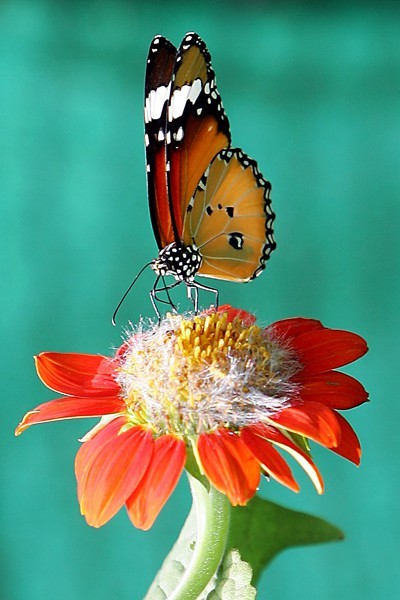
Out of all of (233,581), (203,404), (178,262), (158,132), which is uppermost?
(158,132)

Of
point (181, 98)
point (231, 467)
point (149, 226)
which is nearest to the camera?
point (231, 467)

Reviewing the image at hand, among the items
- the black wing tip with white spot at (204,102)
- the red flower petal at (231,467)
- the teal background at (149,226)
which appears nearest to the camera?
the red flower petal at (231,467)

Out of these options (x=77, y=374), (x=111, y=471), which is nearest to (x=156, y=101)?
(x=77, y=374)

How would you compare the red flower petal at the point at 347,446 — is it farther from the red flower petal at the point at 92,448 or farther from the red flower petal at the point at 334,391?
the red flower petal at the point at 92,448

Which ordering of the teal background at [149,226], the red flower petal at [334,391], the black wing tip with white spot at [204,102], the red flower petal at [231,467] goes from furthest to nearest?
the teal background at [149,226] → the black wing tip with white spot at [204,102] → the red flower petal at [334,391] → the red flower petal at [231,467]

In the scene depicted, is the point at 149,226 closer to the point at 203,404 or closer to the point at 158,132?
the point at 158,132

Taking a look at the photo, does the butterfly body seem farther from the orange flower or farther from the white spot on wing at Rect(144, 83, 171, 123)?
the orange flower

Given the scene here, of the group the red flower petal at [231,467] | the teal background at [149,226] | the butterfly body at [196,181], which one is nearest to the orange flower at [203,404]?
the red flower petal at [231,467]
